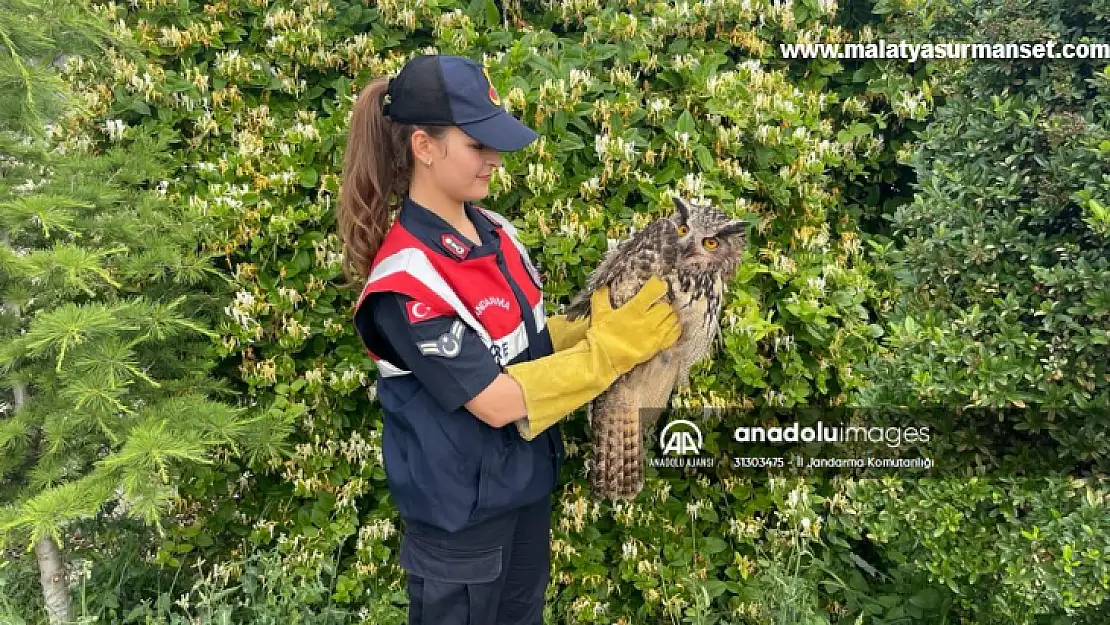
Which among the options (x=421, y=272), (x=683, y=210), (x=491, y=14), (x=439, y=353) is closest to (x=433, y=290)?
(x=421, y=272)

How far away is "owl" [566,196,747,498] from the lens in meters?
2.55

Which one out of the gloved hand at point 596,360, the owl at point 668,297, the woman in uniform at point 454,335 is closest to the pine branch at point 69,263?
the woman in uniform at point 454,335

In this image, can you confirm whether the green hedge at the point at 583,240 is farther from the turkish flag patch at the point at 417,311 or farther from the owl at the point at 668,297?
the turkish flag patch at the point at 417,311

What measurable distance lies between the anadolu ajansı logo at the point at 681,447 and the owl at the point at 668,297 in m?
0.46

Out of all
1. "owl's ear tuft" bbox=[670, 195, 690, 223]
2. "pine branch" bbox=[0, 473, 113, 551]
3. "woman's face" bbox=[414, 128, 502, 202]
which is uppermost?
"woman's face" bbox=[414, 128, 502, 202]

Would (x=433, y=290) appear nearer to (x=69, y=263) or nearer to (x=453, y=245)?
(x=453, y=245)

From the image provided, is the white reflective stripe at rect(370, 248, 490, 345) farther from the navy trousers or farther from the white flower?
the white flower

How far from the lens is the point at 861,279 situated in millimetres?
3479

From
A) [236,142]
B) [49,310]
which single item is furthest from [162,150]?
[49,310]

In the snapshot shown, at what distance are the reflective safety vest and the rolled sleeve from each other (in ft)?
0.06

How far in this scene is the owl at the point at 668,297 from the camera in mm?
2551

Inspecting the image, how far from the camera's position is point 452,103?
2.33 m

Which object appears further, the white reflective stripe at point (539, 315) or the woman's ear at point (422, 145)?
the white reflective stripe at point (539, 315)

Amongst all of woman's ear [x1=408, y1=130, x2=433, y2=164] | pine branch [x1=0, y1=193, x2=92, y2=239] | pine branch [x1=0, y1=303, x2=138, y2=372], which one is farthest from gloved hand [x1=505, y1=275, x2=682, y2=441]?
pine branch [x1=0, y1=193, x2=92, y2=239]
